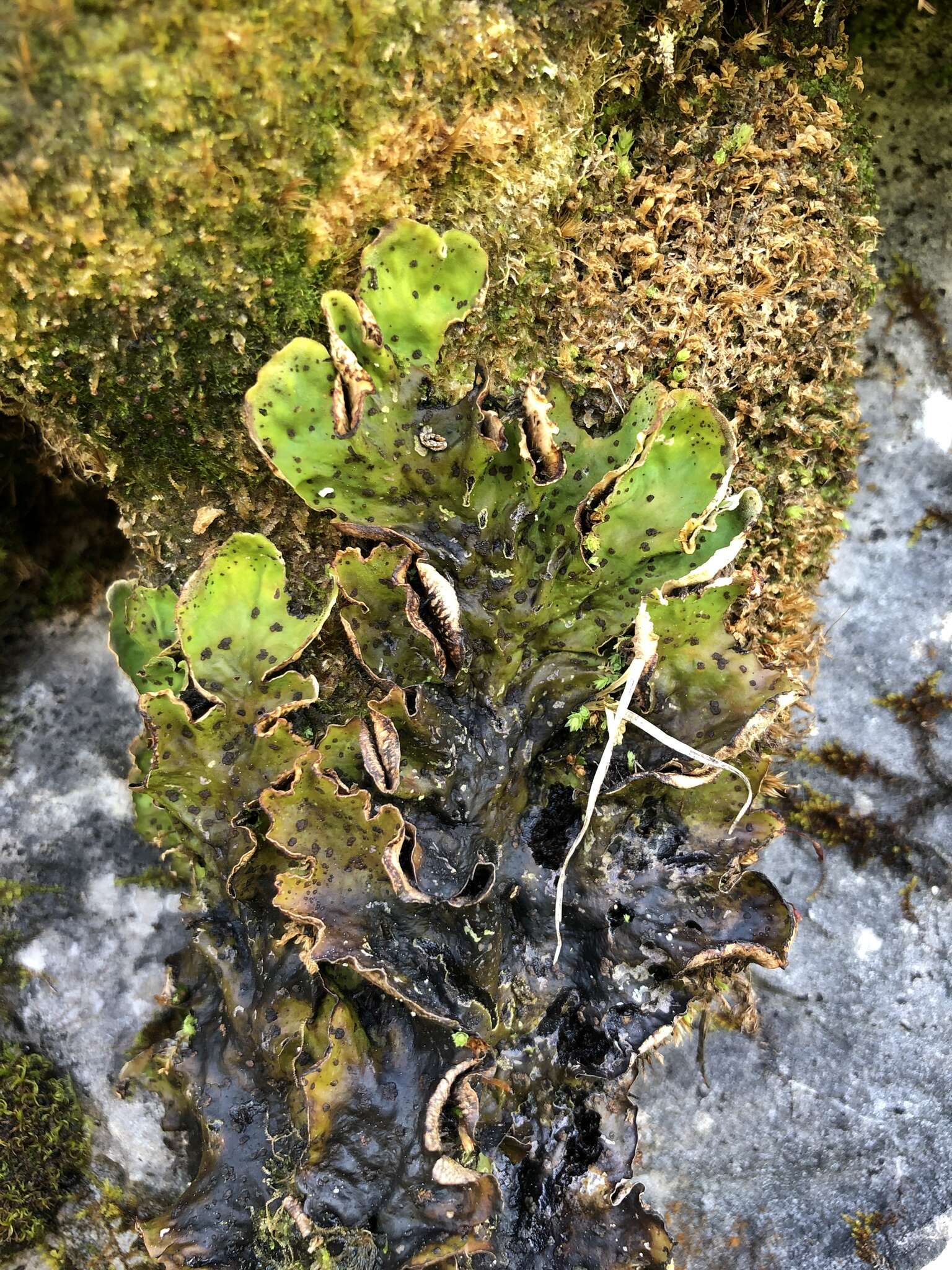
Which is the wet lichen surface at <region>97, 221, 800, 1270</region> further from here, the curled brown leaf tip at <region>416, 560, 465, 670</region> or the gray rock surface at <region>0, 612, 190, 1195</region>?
the gray rock surface at <region>0, 612, 190, 1195</region>

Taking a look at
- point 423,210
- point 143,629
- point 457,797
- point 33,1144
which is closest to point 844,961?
point 457,797

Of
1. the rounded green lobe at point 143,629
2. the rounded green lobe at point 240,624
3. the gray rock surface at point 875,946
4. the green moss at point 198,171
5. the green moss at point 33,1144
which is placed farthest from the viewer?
the green moss at point 33,1144

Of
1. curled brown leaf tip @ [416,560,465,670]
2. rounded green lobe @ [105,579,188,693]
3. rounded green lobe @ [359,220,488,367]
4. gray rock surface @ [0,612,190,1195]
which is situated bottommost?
gray rock surface @ [0,612,190,1195]

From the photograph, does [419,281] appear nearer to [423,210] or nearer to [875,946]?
[423,210]

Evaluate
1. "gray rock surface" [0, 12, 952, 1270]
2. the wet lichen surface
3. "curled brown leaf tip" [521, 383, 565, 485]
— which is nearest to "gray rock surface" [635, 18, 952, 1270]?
"gray rock surface" [0, 12, 952, 1270]

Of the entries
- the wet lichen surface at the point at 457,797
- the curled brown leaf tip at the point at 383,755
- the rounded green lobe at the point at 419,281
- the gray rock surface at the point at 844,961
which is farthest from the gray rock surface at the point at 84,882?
the rounded green lobe at the point at 419,281

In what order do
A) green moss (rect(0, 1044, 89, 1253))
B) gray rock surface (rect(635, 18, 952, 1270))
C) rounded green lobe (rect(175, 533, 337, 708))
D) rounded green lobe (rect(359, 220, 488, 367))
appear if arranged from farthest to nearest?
1. green moss (rect(0, 1044, 89, 1253))
2. gray rock surface (rect(635, 18, 952, 1270))
3. rounded green lobe (rect(175, 533, 337, 708))
4. rounded green lobe (rect(359, 220, 488, 367))

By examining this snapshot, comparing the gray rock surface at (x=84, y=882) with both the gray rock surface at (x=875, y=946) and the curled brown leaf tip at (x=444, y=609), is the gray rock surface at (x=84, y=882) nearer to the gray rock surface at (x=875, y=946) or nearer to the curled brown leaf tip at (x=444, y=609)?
the curled brown leaf tip at (x=444, y=609)
